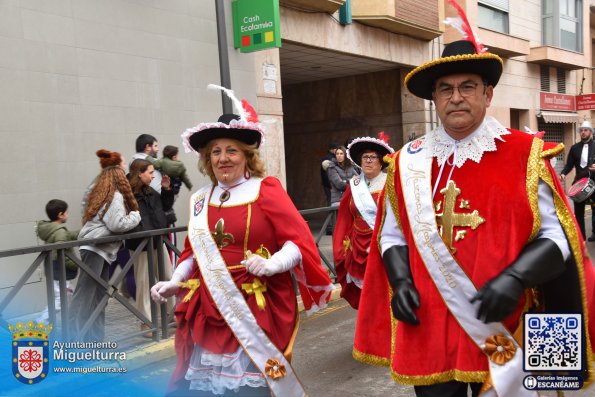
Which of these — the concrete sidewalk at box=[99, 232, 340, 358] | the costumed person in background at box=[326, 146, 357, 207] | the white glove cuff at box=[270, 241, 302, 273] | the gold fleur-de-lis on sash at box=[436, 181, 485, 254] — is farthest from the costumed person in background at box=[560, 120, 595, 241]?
the gold fleur-de-lis on sash at box=[436, 181, 485, 254]

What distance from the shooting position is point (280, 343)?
10.5 ft

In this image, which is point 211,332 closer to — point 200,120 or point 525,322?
point 525,322

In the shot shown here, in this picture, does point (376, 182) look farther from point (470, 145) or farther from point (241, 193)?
point (470, 145)

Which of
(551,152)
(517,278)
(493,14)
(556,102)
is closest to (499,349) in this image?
(517,278)

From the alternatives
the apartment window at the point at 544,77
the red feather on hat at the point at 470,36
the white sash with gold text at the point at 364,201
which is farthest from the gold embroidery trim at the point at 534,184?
the apartment window at the point at 544,77

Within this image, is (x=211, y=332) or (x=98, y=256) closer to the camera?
(x=211, y=332)

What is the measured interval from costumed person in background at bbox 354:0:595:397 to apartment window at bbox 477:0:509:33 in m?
16.1

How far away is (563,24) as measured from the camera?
21.3 metres

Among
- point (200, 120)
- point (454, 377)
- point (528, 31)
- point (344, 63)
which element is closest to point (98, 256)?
point (454, 377)

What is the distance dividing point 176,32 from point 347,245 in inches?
198

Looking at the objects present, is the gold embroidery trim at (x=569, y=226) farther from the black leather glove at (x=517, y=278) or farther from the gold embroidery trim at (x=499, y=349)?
the gold embroidery trim at (x=499, y=349)

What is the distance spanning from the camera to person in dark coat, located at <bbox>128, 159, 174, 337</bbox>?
581cm

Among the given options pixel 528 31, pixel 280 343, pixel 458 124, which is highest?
pixel 528 31

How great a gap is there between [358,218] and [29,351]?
2.89 metres
